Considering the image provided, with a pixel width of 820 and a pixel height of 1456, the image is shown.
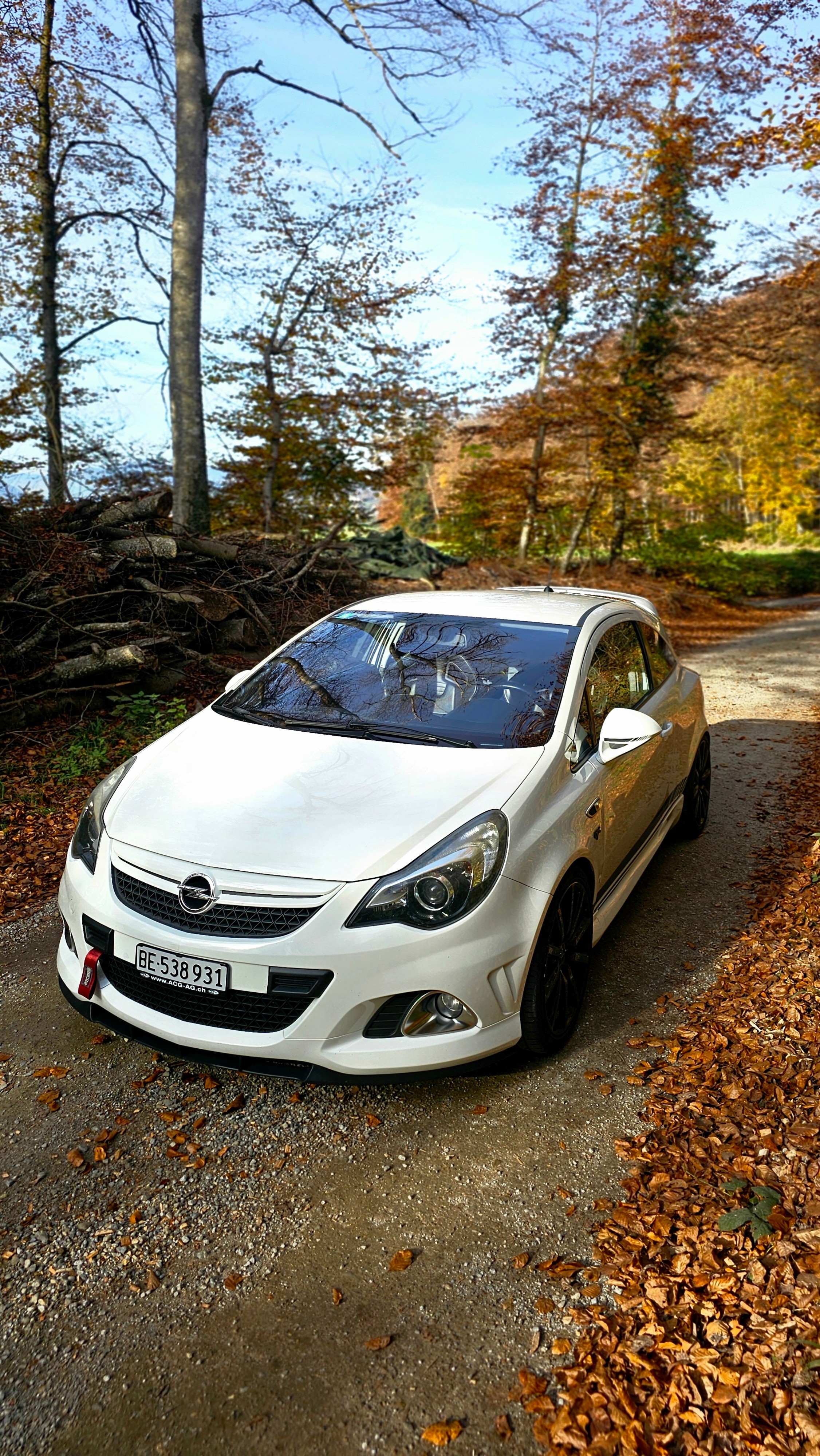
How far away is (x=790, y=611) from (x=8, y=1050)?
76.0ft

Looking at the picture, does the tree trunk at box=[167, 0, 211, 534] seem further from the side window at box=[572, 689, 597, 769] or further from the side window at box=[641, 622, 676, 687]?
the side window at box=[572, 689, 597, 769]

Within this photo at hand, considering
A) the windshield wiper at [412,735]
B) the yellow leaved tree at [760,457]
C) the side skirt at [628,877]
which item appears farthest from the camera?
the yellow leaved tree at [760,457]

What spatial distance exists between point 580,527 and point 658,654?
Result: 1584 centimetres

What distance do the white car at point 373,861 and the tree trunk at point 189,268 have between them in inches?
309

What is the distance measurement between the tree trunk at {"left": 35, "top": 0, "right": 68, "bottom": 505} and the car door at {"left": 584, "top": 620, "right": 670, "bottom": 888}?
40.4ft

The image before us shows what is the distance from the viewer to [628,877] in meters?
4.39

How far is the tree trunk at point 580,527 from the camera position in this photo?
20.1 metres

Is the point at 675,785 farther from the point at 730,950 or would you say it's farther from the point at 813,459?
the point at 813,459

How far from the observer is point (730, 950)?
4461mm

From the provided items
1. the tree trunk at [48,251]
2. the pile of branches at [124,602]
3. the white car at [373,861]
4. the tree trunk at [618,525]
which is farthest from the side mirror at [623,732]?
the tree trunk at [618,525]

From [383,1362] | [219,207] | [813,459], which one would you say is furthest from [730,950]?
[813,459]

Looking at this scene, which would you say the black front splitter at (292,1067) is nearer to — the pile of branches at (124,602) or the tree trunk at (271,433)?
the pile of branches at (124,602)

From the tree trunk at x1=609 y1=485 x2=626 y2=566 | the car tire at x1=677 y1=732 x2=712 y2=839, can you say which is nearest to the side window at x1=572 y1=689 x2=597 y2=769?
the car tire at x1=677 y1=732 x2=712 y2=839

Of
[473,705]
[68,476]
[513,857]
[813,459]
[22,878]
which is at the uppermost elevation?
[813,459]
